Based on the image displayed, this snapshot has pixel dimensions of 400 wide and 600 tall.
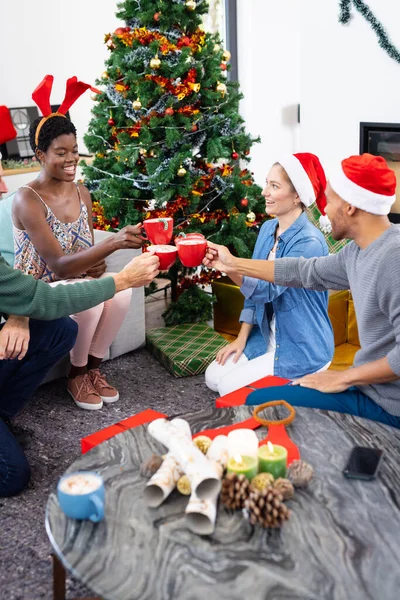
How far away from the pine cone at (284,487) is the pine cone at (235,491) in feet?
0.20

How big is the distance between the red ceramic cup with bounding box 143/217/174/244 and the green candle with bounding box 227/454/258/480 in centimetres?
114

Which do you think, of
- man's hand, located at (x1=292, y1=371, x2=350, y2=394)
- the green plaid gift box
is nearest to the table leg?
man's hand, located at (x1=292, y1=371, x2=350, y2=394)

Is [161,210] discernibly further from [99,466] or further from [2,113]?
[99,466]

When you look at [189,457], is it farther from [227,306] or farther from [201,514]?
[227,306]

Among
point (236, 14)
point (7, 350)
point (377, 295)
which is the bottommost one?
point (7, 350)

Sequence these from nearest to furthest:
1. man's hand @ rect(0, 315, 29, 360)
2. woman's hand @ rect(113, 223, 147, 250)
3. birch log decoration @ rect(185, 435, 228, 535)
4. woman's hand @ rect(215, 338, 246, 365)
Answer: birch log decoration @ rect(185, 435, 228, 535) < man's hand @ rect(0, 315, 29, 360) < woman's hand @ rect(113, 223, 147, 250) < woman's hand @ rect(215, 338, 246, 365)

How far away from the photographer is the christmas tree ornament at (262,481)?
1.52 metres

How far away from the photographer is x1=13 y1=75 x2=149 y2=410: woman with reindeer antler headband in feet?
9.87

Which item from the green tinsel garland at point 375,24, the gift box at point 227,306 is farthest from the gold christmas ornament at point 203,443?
the green tinsel garland at point 375,24

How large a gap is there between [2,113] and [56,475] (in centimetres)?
139

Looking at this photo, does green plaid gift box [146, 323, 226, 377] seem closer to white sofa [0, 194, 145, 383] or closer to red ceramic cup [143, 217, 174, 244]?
white sofa [0, 194, 145, 383]

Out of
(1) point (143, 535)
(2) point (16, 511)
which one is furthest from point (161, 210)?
(1) point (143, 535)

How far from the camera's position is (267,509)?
1.44 metres

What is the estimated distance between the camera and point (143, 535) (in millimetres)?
1435
